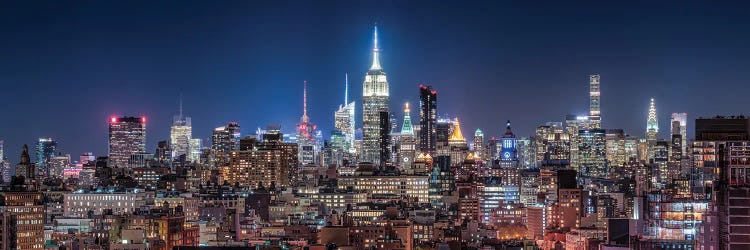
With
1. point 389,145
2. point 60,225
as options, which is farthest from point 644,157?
point 60,225

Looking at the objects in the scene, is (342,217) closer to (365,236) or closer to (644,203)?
(365,236)

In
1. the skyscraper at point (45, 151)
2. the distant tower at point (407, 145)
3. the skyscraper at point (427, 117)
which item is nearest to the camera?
the skyscraper at point (45, 151)

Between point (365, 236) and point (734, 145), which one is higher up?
point (734, 145)

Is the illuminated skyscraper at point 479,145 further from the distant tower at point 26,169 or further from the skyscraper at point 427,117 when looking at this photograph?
the distant tower at point 26,169

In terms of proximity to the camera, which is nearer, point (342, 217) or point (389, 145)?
point (342, 217)

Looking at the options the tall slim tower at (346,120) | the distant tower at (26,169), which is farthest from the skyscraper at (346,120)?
the distant tower at (26,169)

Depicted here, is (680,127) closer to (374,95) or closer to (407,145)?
(407,145)
